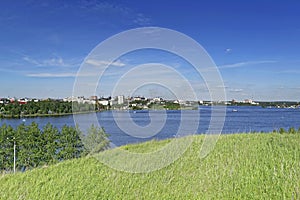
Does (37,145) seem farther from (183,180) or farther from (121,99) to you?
(183,180)

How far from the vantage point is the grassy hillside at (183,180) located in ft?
14.2

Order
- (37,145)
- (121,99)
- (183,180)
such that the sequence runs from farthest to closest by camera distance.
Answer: (37,145)
(121,99)
(183,180)

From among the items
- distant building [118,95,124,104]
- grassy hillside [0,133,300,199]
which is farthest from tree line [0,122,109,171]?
grassy hillside [0,133,300,199]

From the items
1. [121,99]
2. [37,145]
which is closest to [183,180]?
[121,99]

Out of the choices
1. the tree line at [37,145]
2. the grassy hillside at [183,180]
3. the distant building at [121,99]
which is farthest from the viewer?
the tree line at [37,145]

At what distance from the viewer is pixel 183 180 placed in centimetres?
505

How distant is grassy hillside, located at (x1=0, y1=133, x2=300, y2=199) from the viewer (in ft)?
14.2

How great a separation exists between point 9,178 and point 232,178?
15.2 ft

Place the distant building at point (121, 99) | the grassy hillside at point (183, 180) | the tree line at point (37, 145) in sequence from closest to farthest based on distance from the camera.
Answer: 1. the grassy hillside at point (183, 180)
2. the distant building at point (121, 99)
3. the tree line at point (37, 145)

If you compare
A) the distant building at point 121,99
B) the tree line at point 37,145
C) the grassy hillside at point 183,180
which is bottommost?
the tree line at point 37,145

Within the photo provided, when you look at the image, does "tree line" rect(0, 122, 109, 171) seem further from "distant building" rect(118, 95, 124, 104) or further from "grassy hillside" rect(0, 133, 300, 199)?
"grassy hillside" rect(0, 133, 300, 199)

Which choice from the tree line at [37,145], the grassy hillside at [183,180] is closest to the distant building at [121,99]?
the grassy hillside at [183,180]

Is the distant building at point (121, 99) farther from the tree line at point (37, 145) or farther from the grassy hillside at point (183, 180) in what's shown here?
the tree line at point (37, 145)

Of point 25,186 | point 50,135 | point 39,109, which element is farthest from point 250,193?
point 39,109
